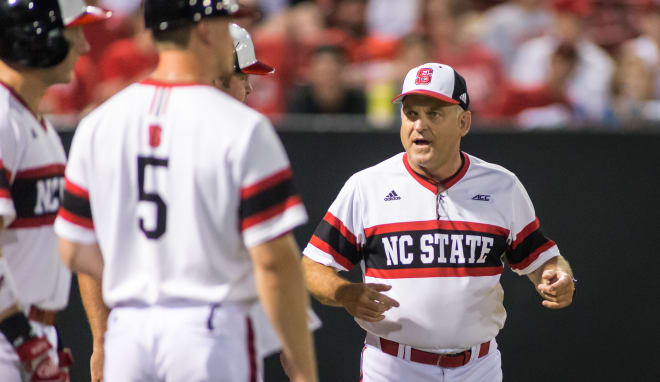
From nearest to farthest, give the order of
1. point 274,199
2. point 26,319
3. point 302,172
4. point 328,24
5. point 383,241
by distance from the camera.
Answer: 1. point 274,199
2. point 26,319
3. point 383,241
4. point 302,172
5. point 328,24

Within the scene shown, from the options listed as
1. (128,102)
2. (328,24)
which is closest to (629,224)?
(128,102)

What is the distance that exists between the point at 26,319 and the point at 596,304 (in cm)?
348

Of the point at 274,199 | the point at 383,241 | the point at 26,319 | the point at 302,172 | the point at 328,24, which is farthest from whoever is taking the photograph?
the point at 328,24

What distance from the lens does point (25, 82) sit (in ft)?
9.61

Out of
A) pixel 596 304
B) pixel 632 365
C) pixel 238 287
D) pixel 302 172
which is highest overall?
pixel 238 287

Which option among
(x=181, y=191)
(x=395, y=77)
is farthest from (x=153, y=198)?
(x=395, y=77)

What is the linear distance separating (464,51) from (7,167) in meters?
5.85

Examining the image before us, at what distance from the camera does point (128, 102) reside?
246cm

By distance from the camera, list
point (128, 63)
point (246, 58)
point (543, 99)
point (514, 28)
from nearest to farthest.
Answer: point (246, 58) < point (543, 99) < point (128, 63) < point (514, 28)

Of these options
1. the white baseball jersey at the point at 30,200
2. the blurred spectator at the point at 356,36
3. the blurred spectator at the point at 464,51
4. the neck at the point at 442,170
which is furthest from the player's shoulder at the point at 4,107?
the blurred spectator at the point at 356,36

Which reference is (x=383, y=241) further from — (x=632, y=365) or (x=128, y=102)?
(x=632, y=365)

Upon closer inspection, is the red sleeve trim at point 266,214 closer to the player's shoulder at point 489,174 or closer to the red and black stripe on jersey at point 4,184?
the red and black stripe on jersey at point 4,184

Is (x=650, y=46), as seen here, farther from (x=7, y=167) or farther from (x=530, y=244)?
(x=7, y=167)

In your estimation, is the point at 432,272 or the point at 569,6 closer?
the point at 432,272
